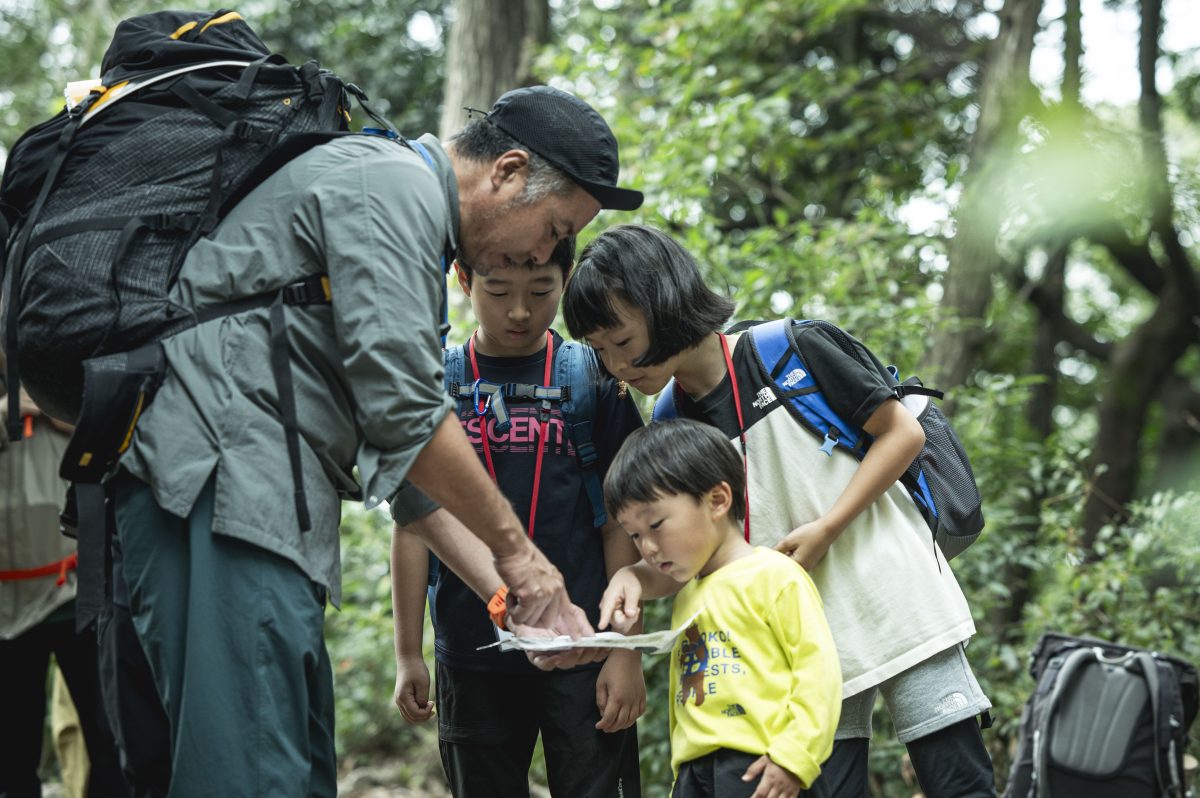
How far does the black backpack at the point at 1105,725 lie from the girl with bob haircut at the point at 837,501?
1.41 m

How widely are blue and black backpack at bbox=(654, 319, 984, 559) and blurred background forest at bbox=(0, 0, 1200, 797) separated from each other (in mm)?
1644

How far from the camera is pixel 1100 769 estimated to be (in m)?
3.53

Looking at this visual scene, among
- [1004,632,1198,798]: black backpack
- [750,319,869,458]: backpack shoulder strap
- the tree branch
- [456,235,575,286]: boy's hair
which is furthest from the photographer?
the tree branch

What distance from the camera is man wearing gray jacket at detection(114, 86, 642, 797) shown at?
1.83 meters

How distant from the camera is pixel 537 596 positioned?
2.12 meters

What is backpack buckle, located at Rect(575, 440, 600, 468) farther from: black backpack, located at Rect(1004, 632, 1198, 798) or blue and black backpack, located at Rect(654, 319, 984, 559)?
black backpack, located at Rect(1004, 632, 1198, 798)

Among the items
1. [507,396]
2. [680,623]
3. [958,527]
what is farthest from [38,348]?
[958,527]

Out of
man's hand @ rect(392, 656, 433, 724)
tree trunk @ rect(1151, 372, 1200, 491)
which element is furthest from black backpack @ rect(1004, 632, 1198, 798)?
tree trunk @ rect(1151, 372, 1200, 491)

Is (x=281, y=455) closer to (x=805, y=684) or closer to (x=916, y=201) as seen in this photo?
(x=805, y=684)

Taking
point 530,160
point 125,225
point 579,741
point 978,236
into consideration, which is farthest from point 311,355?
point 978,236

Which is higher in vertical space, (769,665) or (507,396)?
(507,396)

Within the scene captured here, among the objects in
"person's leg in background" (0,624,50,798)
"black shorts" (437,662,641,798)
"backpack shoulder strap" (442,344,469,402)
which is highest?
"backpack shoulder strap" (442,344,469,402)

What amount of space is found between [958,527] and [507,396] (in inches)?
40.4

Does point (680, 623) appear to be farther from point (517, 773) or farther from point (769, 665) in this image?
point (517, 773)
